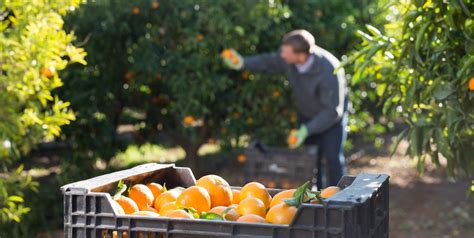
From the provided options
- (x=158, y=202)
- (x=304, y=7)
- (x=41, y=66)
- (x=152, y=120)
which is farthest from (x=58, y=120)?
(x=304, y=7)

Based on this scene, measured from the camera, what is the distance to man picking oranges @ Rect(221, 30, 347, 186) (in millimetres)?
5824

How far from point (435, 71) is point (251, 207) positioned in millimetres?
1286

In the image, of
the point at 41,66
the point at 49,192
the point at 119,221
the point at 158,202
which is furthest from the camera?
the point at 49,192

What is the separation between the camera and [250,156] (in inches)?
236

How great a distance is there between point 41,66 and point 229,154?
3.13m

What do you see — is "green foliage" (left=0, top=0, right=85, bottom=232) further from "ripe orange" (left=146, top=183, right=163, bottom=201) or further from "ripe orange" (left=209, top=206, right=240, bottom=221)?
"ripe orange" (left=209, top=206, right=240, bottom=221)

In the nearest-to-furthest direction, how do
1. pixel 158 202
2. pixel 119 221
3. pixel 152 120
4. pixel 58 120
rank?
pixel 119 221 < pixel 158 202 < pixel 58 120 < pixel 152 120

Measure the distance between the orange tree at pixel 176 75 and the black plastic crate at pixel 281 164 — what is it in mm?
584

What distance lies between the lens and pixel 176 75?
6.10 meters

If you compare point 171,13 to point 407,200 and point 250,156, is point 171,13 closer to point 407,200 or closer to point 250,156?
point 250,156

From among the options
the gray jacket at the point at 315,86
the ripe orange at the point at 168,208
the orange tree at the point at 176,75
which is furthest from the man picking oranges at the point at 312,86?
the ripe orange at the point at 168,208

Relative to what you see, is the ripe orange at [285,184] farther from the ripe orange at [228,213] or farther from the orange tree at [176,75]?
the ripe orange at [228,213]

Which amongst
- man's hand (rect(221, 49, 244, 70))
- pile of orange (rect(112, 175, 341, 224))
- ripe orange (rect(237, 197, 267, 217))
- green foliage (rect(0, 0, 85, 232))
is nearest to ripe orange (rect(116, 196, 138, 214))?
pile of orange (rect(112, 175, 341, 224))

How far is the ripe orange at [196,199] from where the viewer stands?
2520 millimetres
